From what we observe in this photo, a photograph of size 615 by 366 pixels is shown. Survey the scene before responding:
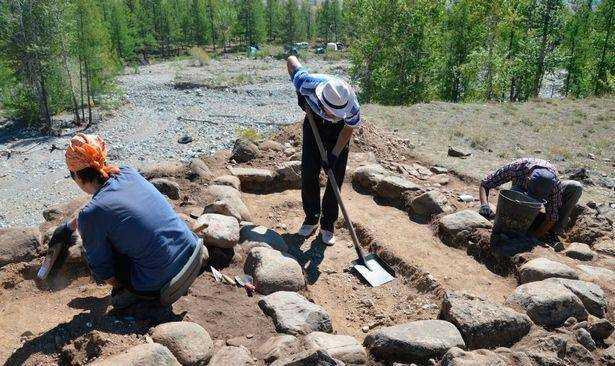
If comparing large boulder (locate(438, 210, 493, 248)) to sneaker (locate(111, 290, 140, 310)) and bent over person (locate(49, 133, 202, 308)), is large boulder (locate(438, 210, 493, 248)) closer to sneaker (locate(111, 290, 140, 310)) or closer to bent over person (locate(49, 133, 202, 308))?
bent over person (locate(49, 133, 202, 308))

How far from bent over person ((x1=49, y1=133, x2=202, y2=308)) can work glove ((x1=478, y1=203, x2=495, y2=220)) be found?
132 inches

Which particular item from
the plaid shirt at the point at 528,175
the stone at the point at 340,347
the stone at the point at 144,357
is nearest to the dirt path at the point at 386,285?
the stone at the point at 340,347

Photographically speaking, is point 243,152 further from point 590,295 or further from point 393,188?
point 590,295

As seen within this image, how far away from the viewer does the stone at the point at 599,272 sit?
4.21 metres

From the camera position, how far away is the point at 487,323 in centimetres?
327

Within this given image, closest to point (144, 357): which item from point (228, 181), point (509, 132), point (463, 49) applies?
point (228, 181)

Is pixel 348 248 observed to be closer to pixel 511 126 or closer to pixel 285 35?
pixel 511 126

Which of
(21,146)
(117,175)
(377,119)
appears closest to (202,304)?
(117,175)

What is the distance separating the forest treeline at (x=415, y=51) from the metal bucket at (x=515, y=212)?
1672 centimetres

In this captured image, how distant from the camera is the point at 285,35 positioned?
197 ft

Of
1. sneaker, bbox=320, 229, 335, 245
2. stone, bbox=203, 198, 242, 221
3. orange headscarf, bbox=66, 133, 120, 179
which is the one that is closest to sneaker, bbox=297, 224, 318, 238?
sneaker, bbox=320, 229, 335, 245

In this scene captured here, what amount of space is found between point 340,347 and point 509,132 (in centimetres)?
925

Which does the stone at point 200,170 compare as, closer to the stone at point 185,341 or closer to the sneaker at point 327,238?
the sneaker at point 327,238

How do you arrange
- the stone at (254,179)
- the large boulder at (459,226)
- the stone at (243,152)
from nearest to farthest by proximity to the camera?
1. the large boulder at (459,226)
2. the stone at (254,179)
3. the stone at (243,152)
